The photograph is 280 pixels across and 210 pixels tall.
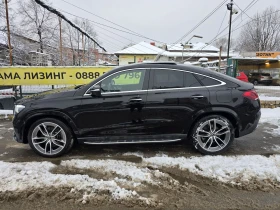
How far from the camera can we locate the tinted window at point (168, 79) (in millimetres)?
4039

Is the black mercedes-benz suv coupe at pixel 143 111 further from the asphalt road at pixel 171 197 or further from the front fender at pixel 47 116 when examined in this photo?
the asphalt road at pixel 171 197

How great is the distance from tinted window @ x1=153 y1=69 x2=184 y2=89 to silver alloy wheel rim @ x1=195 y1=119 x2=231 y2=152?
87cm

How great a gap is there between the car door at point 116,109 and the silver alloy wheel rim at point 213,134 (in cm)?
108

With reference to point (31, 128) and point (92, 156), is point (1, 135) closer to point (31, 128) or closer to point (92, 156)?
point (31, 128)

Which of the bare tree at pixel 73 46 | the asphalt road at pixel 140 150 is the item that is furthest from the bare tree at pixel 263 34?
the asphalt road at pixel 140 150

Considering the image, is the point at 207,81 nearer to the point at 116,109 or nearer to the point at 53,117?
the point at 116,109

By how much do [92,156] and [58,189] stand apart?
3.80ft

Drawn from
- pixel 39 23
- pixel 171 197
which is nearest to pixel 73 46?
pixel 39 23

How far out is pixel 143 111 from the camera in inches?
156

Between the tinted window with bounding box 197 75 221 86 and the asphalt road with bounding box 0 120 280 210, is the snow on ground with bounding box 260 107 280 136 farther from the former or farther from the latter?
the asphalt road with bounding box 0 120 280 210

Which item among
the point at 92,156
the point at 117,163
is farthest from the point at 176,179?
the point at 92,156

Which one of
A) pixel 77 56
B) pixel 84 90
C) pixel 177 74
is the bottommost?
pixel 84 90

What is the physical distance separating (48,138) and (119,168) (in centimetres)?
145

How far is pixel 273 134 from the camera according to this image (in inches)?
212
